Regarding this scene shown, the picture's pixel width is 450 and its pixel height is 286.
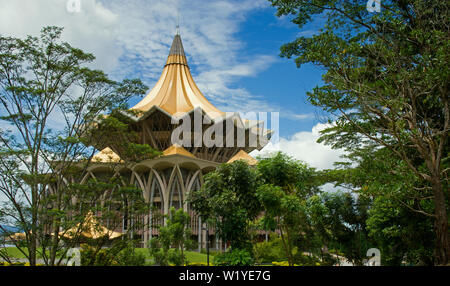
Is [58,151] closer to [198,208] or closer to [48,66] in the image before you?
[48,66]

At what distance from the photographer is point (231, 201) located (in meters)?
12.2

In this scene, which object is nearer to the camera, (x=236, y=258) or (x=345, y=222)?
(x=236, y=258)

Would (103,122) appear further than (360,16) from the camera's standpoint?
Yes

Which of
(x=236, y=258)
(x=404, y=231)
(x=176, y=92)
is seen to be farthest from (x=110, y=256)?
(x=176, y=92)

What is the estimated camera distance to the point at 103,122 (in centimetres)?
1442

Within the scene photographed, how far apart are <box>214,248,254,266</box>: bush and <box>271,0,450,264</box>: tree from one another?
4858 millimetres

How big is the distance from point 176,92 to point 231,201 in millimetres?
21198

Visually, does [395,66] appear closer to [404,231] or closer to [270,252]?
[404,231]

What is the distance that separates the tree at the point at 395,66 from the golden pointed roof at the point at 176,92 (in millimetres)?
19320

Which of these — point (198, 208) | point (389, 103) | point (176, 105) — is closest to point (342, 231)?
point (198, 208)

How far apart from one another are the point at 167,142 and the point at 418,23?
23.8 m

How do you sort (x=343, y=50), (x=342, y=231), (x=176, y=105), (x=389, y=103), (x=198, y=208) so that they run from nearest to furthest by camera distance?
(x=389, y=103)
(x=343, y=50)
(x=198, y=208)
(x=342, y=231)
(x=176, y=105)

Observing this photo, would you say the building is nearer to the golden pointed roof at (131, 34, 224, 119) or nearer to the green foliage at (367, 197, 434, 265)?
the golden pointed roof at (131, 34, 224, 119)

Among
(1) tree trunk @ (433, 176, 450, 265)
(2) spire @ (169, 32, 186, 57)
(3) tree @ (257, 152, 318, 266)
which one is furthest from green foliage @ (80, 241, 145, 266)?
(2) spire @ (169, 32, 186, 57)
